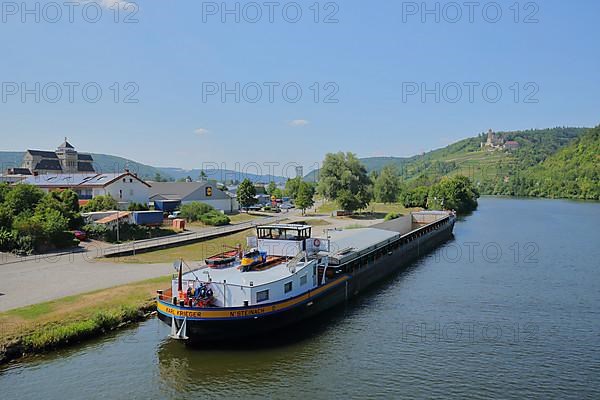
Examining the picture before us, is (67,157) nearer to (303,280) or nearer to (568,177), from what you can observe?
(303,280)

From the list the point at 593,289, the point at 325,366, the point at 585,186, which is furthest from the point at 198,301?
the point at 585,186

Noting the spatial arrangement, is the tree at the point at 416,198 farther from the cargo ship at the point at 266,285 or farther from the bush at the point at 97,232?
the bush at the point at 97,232

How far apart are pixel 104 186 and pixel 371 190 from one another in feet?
139

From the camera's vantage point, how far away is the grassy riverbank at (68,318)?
18234 mm

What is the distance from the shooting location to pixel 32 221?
120 ft

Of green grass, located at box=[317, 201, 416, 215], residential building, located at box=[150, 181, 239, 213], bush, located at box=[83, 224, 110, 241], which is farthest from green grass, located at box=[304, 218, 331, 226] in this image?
bush, located at box=[83, 224, 110, 241]

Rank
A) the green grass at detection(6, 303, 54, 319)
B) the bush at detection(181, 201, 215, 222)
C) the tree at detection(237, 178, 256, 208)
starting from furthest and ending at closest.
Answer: the tree at detection(237, 178, 256, 208) → the bush at detection(181, 201, 215, 222) → the green grass at detection(6, 303, 54, 319)

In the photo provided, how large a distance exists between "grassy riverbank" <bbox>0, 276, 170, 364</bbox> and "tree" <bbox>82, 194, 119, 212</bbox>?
32481 millimetres

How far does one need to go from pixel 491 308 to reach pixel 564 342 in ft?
17.6

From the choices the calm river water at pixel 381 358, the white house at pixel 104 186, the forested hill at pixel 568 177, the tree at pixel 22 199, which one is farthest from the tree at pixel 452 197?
the tree at pixel 22 199

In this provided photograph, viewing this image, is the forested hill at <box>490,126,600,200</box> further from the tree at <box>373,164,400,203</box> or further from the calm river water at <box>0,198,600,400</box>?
the calm river water at <box>0,198,600,400</box>

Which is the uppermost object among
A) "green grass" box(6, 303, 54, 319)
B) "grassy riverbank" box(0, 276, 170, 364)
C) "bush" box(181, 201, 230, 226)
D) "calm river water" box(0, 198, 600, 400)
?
"bush" box(181, 201, 230, 226)

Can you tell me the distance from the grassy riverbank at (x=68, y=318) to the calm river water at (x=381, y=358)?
70cm

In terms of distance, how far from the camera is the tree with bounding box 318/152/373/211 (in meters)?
75.2
